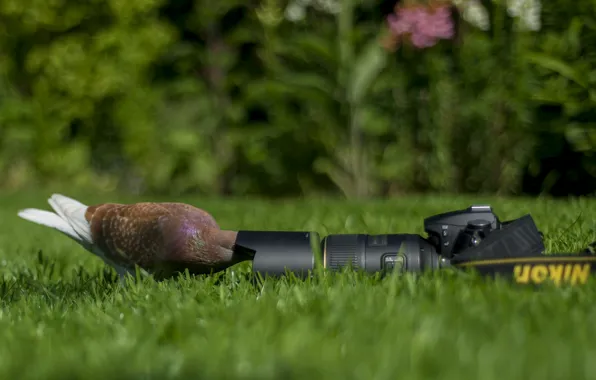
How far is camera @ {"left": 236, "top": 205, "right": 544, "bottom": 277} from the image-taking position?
195cm

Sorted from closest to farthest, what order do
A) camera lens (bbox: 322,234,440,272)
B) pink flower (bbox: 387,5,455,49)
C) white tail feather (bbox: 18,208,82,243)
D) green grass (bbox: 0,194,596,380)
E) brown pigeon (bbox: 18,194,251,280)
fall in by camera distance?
1. green grass (bbox: 0,194,596,380)
2. camera lens (bbox: 322,234,440,272)
3. brown pigeon (bbox: 18,194,251,280)
4. white tail feather (bbox: 18,208,82,243)
5. pink flower (bbox: 387,5,455,49)

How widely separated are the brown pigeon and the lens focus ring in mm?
207

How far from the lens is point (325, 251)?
1.99 meters

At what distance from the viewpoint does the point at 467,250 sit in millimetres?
→ 1889

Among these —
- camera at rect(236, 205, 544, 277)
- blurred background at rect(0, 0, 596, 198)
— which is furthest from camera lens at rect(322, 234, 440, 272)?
blurred background at rect(0, 0, 596, 198)

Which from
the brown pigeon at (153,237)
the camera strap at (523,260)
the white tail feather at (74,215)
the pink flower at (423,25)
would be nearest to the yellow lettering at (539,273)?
the camera strap at (523,260)

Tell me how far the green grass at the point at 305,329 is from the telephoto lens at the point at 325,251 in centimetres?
6

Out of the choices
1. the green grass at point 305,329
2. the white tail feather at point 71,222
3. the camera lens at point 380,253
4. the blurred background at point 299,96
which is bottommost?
the green grass at point 305,329

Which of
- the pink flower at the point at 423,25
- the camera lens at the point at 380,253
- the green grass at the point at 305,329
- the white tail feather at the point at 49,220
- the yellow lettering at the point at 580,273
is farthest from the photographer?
the pink flower at the point at 423,25

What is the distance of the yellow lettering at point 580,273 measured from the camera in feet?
5.55

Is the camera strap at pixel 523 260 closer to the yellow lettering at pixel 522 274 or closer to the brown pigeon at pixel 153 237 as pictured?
the yellow lettering at pixel 522 274

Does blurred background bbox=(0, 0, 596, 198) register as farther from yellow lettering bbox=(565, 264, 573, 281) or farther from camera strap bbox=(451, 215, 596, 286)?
yellow lettering bbox=(565, 264, 573, 281)

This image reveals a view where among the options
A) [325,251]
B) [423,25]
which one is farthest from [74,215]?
[423,25]

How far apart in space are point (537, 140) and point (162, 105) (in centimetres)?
315
